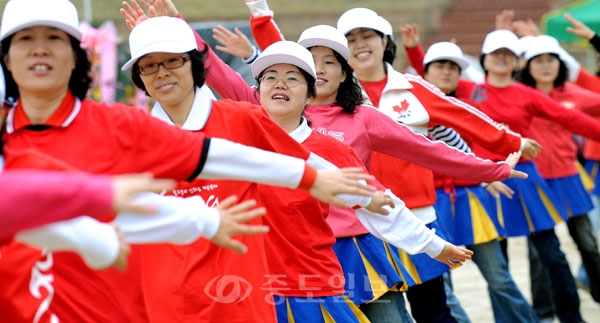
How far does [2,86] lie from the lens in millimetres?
3238

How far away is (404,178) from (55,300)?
2.77 m

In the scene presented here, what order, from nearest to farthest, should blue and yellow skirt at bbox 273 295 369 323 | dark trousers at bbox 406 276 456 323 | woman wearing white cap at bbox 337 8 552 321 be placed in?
blue and yellow skirt at bbox 273 295 369 323 → woman wearing white cap at bbox 337 8 552 321 → dark trousers at bbox 406 276 456 323

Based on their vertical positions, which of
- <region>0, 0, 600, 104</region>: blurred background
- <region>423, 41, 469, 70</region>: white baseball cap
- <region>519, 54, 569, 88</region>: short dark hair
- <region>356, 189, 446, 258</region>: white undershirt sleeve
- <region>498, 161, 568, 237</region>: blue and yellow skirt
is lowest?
<region>498, 161, 568, 237</region>: blue and yellow skirt

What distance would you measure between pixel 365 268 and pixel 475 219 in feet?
5.86

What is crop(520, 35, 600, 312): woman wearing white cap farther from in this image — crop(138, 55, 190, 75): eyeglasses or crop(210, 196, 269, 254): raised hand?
crop(210, 196, 269, 254): raised hand

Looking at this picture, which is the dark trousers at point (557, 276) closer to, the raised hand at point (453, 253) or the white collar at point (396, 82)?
the white collar at point (396, 82)

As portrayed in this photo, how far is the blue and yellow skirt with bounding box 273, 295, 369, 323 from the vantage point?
15.2 feet

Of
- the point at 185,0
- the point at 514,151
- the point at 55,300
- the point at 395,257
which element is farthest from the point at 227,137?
the point at 185,0

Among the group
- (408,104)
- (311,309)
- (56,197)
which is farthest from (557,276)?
(56,197)

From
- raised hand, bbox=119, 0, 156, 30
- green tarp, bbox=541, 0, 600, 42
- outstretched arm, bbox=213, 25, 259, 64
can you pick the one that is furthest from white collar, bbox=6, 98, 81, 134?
green tarp, bbox=541, 0, 600, 42

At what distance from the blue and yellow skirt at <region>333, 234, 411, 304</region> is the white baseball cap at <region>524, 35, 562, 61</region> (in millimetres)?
3339

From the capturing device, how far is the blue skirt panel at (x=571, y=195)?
26.7ft

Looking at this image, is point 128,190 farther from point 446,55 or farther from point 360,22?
point 446,55

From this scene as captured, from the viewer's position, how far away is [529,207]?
25.4ft
